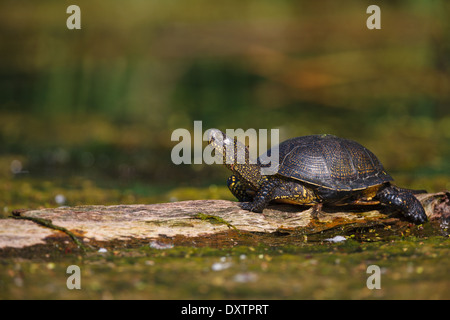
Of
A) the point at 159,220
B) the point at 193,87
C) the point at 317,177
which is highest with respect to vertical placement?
the point at 193,87

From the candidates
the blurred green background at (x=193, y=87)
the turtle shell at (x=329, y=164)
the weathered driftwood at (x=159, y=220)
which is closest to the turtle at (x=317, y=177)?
the turtle shell at (x=329, y=164)

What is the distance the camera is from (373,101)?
15.0m

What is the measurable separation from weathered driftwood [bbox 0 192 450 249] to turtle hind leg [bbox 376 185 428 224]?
18 cm

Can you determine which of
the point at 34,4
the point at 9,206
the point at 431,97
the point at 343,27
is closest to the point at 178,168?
the point at 9,206

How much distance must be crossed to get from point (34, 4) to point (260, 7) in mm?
12229

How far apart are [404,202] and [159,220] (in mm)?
2683

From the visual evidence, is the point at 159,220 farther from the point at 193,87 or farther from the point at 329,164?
the point at 193,87

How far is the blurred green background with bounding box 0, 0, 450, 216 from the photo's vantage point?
32.1ft

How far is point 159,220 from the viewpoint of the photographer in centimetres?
552

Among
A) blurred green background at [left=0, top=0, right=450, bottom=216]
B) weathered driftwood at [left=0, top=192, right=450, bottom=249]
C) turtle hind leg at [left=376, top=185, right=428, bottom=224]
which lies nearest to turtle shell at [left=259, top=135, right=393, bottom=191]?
turtle hind leg at [left=376, top=185, right=428, bottom=224]

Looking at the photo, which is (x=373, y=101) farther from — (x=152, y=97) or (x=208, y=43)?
(x=208, y=43)

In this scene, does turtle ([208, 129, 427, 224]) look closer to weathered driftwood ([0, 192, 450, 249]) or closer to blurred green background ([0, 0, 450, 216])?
weathered driftwood ([0, 192, 450, 249])

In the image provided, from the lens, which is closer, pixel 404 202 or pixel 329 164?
pixel 329 164

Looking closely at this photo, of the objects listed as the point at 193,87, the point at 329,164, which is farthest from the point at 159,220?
the point at 193,87
